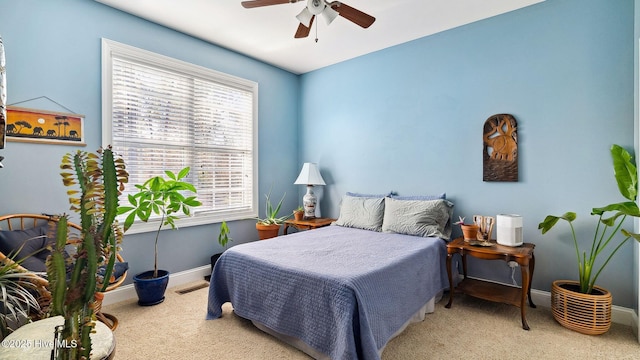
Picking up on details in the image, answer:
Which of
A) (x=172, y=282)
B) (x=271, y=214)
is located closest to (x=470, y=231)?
(x=271, y=214)

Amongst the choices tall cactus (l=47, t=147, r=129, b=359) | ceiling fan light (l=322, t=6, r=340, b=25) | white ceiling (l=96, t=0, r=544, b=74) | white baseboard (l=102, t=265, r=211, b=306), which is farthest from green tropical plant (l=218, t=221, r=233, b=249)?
tall cactus (l=47, t=147, r=129, b=359)

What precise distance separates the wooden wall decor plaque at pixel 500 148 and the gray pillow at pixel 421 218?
1.72 feet

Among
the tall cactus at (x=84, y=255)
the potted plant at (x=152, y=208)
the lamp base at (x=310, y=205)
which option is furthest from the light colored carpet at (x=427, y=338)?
the lamp base at (x=310, y=205)

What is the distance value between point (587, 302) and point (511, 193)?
105 cm

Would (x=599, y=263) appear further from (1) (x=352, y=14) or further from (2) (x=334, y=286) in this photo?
(1) (x=352, y=14)

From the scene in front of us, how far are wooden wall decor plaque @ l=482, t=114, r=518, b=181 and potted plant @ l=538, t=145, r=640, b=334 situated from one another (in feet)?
1.98

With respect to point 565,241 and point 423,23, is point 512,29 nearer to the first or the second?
point 423,23

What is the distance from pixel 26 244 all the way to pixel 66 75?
4.69ft

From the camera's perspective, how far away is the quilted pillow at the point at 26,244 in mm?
2136

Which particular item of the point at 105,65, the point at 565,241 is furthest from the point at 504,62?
the point at 105,65

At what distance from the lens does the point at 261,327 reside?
94.3 inches

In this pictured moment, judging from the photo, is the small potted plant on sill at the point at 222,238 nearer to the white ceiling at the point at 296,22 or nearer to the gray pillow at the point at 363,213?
the gray pillow at the point at 363,213

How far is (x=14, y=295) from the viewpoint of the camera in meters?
1.84

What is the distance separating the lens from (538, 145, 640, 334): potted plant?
7.29 ft
